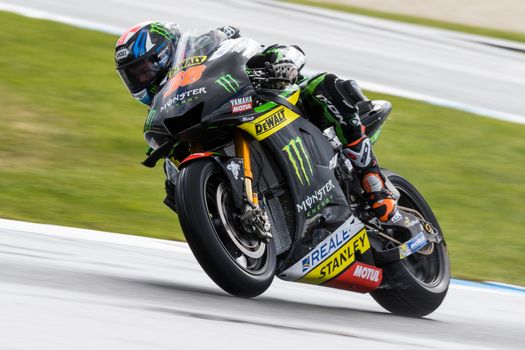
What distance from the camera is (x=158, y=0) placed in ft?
56.2

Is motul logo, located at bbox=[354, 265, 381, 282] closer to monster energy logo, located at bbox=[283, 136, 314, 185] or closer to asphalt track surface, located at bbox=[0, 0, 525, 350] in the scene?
asphalt track surface, located at bbox=[0, 0, 525, 350]

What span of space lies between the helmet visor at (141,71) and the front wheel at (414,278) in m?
1.67

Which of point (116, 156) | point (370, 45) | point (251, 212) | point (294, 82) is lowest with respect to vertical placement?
point (370, 45)

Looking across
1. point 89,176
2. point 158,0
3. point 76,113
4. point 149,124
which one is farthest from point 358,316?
point 158,0

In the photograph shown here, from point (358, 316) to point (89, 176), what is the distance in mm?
4012

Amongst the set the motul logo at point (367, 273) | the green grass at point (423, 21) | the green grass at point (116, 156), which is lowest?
the green grass at point (423, 21)

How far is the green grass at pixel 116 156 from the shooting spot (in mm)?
8102

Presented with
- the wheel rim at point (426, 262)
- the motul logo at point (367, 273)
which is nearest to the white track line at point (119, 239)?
the wheel rim at point (426, 262)

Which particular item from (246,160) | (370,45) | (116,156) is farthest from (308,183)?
(370,45)

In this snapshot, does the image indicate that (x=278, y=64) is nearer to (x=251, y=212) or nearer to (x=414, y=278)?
(x=251, y=212)

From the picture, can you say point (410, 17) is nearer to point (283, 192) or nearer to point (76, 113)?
point (76, 113)

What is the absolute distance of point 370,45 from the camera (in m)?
15.7

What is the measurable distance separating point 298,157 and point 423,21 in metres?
13.4

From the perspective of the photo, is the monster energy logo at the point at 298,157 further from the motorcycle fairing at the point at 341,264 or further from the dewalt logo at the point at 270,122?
the motorcycle fairing at the point at 341,264
